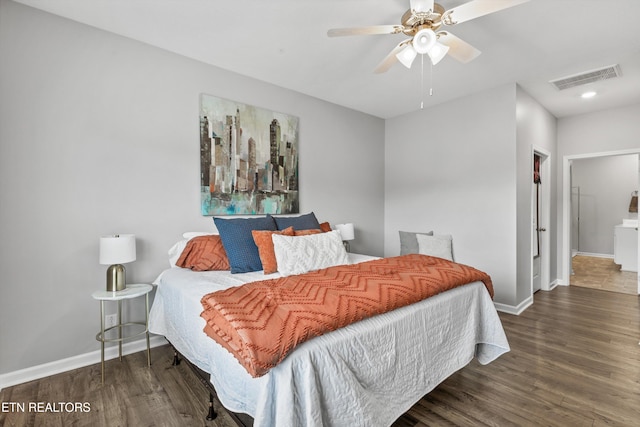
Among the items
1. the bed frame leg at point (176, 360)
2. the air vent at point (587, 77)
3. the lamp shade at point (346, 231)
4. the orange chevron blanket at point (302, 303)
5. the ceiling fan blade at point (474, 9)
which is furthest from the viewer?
the lamp shade at point (346, 231)

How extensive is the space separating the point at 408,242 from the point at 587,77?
2.64 m

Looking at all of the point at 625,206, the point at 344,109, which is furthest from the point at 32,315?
the point at 625,206

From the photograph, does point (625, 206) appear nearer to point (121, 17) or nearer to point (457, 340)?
point (457, 340)

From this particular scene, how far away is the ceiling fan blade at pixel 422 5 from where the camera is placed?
182 centimetres

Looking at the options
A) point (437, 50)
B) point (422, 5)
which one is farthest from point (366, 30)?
point (437, 50)

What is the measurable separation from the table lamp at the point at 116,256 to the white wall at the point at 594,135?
5.68 metres

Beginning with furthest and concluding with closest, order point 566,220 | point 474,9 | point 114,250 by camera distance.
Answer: point 566,220 → point 114,250 → point 474,9

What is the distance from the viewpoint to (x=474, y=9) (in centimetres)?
175

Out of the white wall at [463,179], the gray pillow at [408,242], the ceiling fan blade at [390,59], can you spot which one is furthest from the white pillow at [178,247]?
the white wall at [463,179]

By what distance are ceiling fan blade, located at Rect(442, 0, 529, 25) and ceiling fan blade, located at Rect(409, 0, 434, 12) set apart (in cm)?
11

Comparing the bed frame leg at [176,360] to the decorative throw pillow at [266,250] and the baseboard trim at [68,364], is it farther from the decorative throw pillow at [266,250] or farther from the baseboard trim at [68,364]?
the decorative throw pillow at [266,250]

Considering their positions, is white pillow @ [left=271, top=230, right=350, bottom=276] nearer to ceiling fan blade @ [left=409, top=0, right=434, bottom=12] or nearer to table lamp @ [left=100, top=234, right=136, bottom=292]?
table lamp @ [left=100, top=234, right=136, bottom=292]

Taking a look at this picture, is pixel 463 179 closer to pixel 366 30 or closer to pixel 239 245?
pixel 366 30

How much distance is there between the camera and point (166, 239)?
2.76 m
